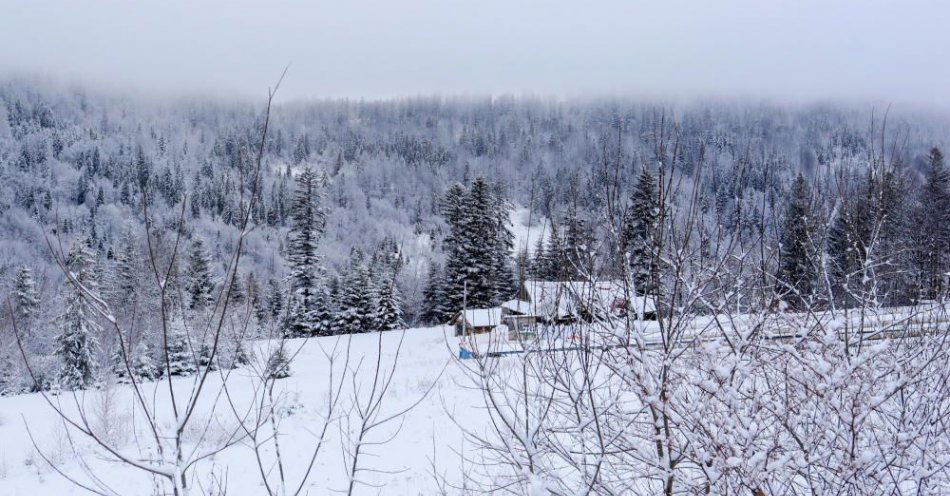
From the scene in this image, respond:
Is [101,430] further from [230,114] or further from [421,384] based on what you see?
[230,114]

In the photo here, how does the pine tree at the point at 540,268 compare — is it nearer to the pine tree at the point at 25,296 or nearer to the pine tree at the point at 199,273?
the pine tree at the point at 199,273

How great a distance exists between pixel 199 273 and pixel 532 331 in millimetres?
35114

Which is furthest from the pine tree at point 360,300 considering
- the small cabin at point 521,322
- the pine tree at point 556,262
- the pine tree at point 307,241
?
the pine tree at point 556,262

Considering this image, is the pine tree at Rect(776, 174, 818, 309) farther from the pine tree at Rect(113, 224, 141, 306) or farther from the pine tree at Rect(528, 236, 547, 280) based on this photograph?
the pine tree at Rect(113, 224, 141, 306)

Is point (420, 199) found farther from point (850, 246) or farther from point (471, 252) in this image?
point (850, 246)

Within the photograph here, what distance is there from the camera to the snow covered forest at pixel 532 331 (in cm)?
247

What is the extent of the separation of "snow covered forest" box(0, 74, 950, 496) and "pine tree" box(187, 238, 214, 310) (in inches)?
9.3

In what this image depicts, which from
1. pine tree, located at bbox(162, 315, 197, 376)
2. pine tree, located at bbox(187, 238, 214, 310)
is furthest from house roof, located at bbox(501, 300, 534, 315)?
pine tree, located at bbox(187, 238, 214, 310)

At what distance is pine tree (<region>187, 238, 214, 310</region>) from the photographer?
3167cm

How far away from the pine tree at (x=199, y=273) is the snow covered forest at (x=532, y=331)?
235 millimetres

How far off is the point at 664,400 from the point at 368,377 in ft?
44.2

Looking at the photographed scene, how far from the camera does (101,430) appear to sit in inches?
363

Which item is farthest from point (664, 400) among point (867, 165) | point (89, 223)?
point (89, 223)

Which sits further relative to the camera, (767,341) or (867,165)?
(867,165)
